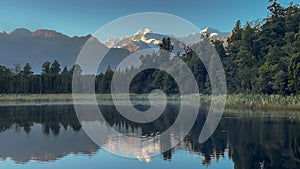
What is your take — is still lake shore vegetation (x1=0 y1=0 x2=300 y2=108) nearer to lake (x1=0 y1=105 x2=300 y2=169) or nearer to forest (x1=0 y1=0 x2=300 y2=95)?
forest (x1=0 y1=0 x2=300 y2=95)

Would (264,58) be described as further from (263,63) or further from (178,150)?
(178,150)

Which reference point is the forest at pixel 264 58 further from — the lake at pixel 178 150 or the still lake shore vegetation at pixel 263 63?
the lake at pixel 178 150

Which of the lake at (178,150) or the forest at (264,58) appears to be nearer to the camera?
the lake at (178,150)

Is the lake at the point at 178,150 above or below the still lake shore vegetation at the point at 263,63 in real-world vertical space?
below

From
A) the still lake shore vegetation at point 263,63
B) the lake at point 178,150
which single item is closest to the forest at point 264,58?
the still lake shore vegetation at point 263,63

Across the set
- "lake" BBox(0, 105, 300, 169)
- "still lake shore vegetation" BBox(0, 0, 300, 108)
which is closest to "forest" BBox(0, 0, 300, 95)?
"still lake shore vegetation" BBox(0, 0, 300, 108)

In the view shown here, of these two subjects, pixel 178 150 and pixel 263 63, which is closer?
pixel 178 150

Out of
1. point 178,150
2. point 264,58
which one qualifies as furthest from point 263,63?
point 178,150

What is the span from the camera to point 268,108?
151 ft

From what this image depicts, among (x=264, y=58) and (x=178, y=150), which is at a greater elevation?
(x=264, y=58)

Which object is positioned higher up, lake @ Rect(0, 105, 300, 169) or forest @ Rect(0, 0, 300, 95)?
forest @ Rect(0, 0, 300, 95)

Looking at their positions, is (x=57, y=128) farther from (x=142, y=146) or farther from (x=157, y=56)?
(x=157, y=56)

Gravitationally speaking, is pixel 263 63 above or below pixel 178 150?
above

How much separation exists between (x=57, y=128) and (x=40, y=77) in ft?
294
